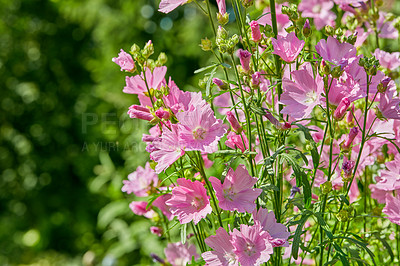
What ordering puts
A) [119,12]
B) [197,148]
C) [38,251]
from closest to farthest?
1. [197,148]
2. [119,12]
3. [38,251]

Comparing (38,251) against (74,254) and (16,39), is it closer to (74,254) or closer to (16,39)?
(74,254)

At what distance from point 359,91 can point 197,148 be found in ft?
0.72

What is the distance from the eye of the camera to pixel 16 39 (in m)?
3.32

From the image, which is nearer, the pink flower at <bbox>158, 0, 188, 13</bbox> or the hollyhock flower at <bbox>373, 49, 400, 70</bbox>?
the pink flower at <bbox>158, 0, 188, 13</bbox>

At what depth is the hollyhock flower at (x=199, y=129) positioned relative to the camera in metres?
0.62

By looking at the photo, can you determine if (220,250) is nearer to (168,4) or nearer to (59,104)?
(168,4)

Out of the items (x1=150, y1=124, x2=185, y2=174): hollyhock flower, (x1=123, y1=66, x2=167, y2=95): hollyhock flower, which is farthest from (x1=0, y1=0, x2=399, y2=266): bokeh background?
(x1=150, y1=124, x2=185, y2=174): hollyhock flower

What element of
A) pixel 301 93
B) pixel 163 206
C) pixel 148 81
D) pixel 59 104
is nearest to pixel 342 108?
pixel 301 93

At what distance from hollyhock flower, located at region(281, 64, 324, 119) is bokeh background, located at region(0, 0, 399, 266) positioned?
6.76ft

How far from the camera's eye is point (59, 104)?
3.28m

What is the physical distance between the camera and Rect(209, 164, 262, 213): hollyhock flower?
2.07 feet

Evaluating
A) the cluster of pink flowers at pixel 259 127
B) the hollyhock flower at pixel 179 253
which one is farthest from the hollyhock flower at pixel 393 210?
the hollyhock flower at pixel 179 253

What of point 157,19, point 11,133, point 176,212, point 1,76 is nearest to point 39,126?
point 11,133

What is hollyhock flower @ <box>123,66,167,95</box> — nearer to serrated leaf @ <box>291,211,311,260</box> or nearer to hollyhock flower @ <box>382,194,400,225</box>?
serrated leaf @ <box>291,211,311,260</box>
